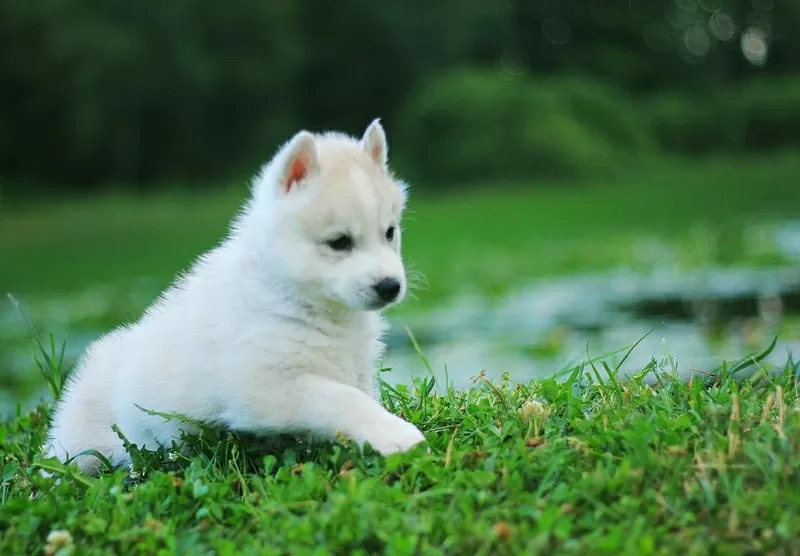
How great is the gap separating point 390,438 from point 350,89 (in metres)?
37.2

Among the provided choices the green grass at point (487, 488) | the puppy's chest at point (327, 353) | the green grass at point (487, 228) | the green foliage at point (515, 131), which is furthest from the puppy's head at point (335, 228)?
the green foliage at point (515, 131)

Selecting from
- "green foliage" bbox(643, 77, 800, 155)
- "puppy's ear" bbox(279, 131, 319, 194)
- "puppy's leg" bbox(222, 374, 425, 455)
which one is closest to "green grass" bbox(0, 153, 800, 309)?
"green foliage" bbox(643, 77, 800, 155)

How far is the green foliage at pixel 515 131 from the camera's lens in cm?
3127

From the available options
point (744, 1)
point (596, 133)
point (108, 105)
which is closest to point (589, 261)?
point (596, 133)

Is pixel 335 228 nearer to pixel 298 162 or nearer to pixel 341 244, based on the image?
pixel 341 244

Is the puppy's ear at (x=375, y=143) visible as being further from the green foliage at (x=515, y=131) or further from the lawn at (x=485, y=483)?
the green foliage at (x=515, y=131)

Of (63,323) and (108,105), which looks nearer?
(63,323)

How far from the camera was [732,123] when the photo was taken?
120 ft

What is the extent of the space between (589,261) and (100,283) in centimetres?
791

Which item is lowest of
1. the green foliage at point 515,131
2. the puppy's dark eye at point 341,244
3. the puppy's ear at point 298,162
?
the green foliage at point 515,131

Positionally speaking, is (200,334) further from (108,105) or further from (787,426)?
(108,105)

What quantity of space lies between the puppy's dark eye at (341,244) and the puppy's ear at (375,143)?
513 millimetres

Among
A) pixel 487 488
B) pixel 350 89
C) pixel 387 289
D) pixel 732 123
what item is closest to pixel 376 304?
pixel 387 289

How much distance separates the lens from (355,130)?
37531mm
